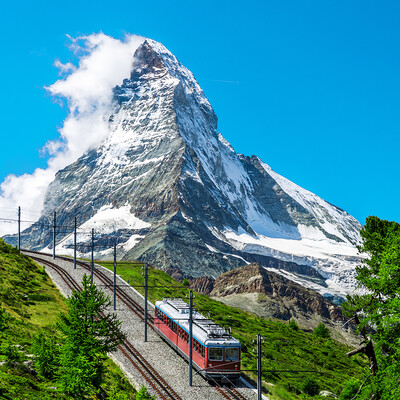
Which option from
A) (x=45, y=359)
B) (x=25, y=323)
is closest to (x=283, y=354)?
(x=25, y=323)

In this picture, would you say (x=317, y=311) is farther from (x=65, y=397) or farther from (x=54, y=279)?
(x=65, y=397)

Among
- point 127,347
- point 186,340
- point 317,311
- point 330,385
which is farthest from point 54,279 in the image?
point 317,311

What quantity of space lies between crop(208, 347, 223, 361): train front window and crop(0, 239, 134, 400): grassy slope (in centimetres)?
691

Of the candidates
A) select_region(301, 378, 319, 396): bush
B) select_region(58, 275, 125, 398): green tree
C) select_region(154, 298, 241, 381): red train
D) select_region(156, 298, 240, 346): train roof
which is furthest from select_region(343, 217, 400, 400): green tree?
select_region(301, 378, 319, 396): bush

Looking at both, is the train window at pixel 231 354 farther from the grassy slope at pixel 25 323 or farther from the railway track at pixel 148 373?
the grassy slope at pixel 25 323

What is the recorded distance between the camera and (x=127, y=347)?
178ft

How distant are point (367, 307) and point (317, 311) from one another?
6741 inches

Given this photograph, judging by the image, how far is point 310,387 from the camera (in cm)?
4916

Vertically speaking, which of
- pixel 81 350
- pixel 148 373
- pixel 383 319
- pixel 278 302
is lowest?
pixel 278 302

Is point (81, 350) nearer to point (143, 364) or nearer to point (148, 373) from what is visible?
point (148, 373)

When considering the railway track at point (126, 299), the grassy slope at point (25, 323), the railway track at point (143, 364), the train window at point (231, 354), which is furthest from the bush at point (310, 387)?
the railway track at point (126, 299)

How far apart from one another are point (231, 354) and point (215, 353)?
4.52ft

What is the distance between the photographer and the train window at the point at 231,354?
43.5m

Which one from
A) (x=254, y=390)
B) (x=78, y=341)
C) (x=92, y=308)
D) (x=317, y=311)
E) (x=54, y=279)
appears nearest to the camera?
(x=78, y=341)
